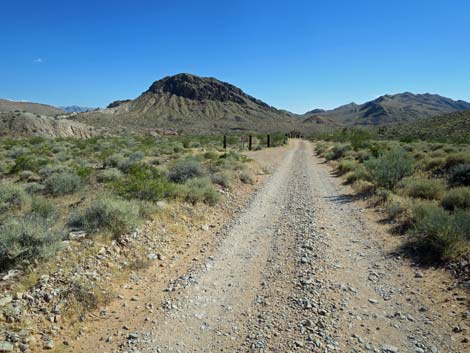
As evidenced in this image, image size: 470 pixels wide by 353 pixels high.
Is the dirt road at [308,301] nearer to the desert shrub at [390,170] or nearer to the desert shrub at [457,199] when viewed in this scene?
the desert shrub at [457,199]

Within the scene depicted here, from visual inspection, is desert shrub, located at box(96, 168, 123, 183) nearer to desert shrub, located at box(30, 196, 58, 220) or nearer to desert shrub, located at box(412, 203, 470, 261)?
desert shrub, located at box(30, 196, 58, 220)

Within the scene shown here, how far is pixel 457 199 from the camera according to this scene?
8.67 metres

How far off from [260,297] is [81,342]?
110 inches

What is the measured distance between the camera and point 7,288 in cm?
464

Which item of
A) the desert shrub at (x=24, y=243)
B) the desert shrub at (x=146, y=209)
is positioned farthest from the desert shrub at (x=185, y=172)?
the desert shrub at (x=24, y=243)

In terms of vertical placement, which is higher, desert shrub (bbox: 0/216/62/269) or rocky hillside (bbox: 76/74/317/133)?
rocky hillside (bbox: 76/74/317/133)

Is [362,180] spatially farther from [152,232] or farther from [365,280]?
[152,232]

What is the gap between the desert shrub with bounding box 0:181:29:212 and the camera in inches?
360

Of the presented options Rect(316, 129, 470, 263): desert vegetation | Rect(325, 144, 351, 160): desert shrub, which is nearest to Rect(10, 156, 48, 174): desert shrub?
Rect(316, 129, 470, 263): desert vegetation

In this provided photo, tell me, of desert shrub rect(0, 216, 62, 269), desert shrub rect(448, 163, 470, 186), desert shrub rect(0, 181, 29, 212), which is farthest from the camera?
desert shrub rect(448, 163, 470, 186)

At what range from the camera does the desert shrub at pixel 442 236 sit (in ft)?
19.7

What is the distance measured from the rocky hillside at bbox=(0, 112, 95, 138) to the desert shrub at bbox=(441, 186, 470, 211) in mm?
46521

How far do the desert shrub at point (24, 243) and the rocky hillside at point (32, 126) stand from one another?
137ft

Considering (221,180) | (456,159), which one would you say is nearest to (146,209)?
(221,180)
